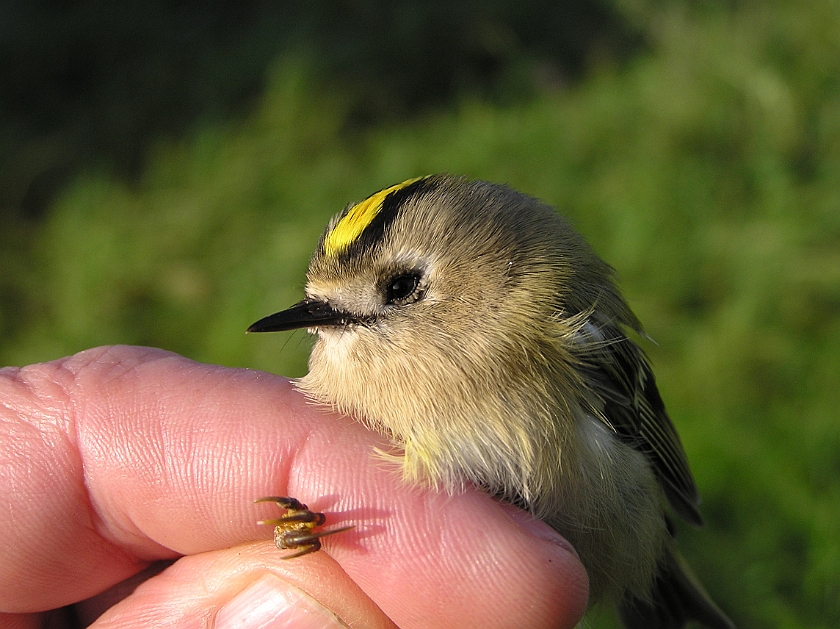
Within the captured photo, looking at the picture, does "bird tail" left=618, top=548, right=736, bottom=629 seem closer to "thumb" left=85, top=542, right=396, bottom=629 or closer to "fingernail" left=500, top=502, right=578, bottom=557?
"fingernail" left=500, top=502, right=578, bottom=557

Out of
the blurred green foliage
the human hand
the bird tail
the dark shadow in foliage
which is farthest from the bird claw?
the dark shadow in foliage

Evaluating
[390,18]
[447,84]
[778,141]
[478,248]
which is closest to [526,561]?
[478,248]

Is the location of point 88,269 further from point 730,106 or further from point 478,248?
point 730,106

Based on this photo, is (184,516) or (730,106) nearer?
(184,516)

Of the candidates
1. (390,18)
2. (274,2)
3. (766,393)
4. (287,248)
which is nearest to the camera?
(766,393)

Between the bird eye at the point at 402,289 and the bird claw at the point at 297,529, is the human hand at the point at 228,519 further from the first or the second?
the bird eye at the point at 402,289

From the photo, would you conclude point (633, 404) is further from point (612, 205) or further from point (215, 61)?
point (215, 61)
